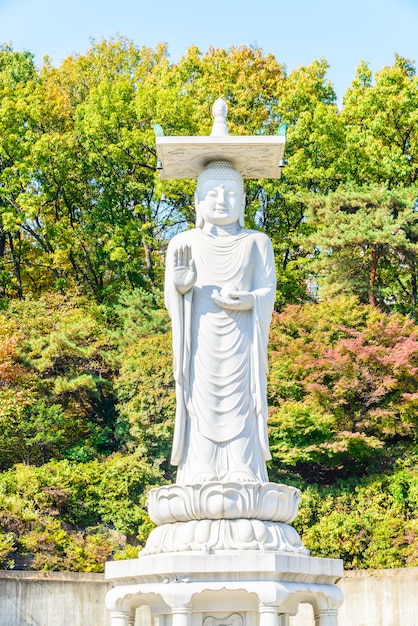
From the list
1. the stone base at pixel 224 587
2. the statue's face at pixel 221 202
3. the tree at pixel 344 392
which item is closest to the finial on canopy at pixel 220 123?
the statue's face at pixel 221 202

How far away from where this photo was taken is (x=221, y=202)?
1051 centimetres

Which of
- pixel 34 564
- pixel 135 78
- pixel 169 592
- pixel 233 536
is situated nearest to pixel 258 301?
pixel 233 536

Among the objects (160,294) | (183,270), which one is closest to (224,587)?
(183,270)

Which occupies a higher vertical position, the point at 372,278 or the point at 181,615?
the point at 372,278

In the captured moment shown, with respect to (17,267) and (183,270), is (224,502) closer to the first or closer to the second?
(183,270)

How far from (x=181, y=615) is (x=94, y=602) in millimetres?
7736

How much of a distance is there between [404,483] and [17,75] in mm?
17160

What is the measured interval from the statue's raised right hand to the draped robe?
7 cm

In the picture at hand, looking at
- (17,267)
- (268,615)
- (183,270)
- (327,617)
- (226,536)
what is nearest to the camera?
(268,615)

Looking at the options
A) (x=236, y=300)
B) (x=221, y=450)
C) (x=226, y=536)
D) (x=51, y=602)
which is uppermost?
(x=236, y=300)

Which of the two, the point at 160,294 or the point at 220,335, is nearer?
the point at 220,335

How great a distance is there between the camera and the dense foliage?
65.0 feet

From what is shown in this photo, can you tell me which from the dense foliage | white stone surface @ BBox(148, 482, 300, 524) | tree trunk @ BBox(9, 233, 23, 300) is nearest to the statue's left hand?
white stone surface @ BBox(148, 482, 300, 524)

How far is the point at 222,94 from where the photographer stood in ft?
92.2
